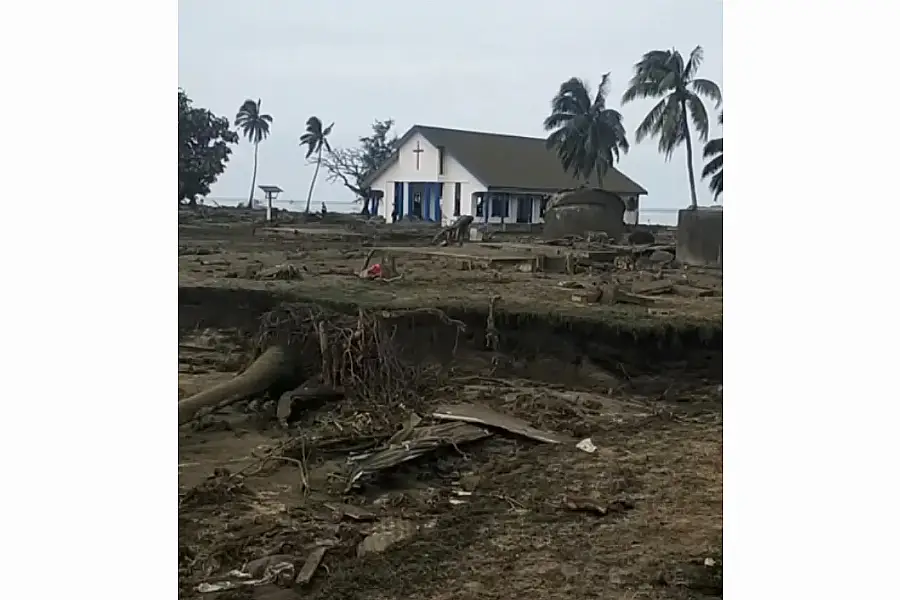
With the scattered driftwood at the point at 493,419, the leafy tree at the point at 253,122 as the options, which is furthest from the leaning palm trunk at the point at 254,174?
the scattered driftwood at the point at 493,419

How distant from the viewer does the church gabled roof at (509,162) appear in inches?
142

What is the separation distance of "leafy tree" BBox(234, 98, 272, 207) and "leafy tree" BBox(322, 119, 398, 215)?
252 mm

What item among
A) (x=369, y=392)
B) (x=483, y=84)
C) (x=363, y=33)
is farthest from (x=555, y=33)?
(x=369, y=392)

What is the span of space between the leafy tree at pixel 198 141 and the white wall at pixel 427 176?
0.61 metres

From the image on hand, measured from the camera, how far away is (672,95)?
3.46 metres

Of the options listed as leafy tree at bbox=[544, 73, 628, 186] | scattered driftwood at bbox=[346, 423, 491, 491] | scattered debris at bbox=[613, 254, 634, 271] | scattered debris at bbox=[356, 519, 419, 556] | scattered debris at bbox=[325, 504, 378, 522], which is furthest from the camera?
scattered debris at bbox=[613, 254, 634, 271]

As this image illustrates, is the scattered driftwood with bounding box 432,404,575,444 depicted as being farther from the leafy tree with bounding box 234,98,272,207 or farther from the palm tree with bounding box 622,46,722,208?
the leafy tree with bounding box 234,98,272,207

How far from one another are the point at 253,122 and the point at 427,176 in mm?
686

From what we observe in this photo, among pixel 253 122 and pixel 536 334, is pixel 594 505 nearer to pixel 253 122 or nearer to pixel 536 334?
pixel 536 334

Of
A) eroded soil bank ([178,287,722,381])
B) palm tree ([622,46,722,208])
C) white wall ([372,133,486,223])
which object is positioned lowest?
eroded soil bank ([178,287,722,381])

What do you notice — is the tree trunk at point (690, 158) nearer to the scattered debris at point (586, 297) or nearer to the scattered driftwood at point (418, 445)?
the scattered debris at point (586, 297)

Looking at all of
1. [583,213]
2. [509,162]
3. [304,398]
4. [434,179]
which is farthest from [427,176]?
[304,398]

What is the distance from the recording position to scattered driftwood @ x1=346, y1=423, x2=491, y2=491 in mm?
3391

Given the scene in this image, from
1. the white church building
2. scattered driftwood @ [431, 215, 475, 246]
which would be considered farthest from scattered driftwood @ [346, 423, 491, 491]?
the white church building
